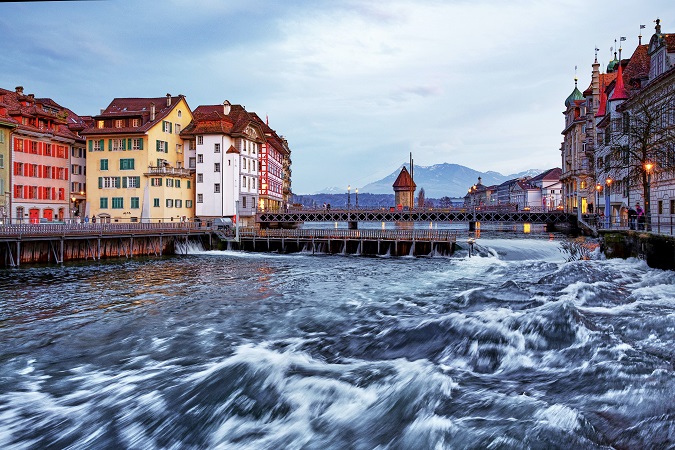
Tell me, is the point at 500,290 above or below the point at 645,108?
below

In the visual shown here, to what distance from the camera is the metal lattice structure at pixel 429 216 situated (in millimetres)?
76375

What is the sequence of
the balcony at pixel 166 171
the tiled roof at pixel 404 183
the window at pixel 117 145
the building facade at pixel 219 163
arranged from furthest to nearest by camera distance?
the tiled roof at pixel 404 183
the building facade at pixel 219 163
the window at pixel 117 145
the balcony at pixel 166 171

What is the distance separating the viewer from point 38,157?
59688mm

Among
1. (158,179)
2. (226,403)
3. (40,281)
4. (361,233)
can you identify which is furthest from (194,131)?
(226,403)

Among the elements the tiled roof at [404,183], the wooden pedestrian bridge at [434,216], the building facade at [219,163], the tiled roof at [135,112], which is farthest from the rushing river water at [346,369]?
the tiled roof at [404,183]

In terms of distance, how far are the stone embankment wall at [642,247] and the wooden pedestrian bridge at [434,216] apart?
41.1 meters

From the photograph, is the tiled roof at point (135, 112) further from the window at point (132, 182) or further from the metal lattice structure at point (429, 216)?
the metal lattice structure at point (429, 216)

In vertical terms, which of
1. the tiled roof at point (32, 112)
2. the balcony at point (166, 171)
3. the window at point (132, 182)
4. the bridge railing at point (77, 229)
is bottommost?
the bridge railing at point (77, 229)

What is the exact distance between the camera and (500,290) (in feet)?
72.9

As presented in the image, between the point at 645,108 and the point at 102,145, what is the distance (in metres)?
61.9

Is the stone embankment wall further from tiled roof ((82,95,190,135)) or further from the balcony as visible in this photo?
tiled roof ((82,95,190,135))

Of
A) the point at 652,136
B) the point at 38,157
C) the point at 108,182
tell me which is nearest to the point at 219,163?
the point at 108,182

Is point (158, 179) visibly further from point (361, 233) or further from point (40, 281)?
point (40, 281)

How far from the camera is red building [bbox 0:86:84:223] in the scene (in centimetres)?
5566
